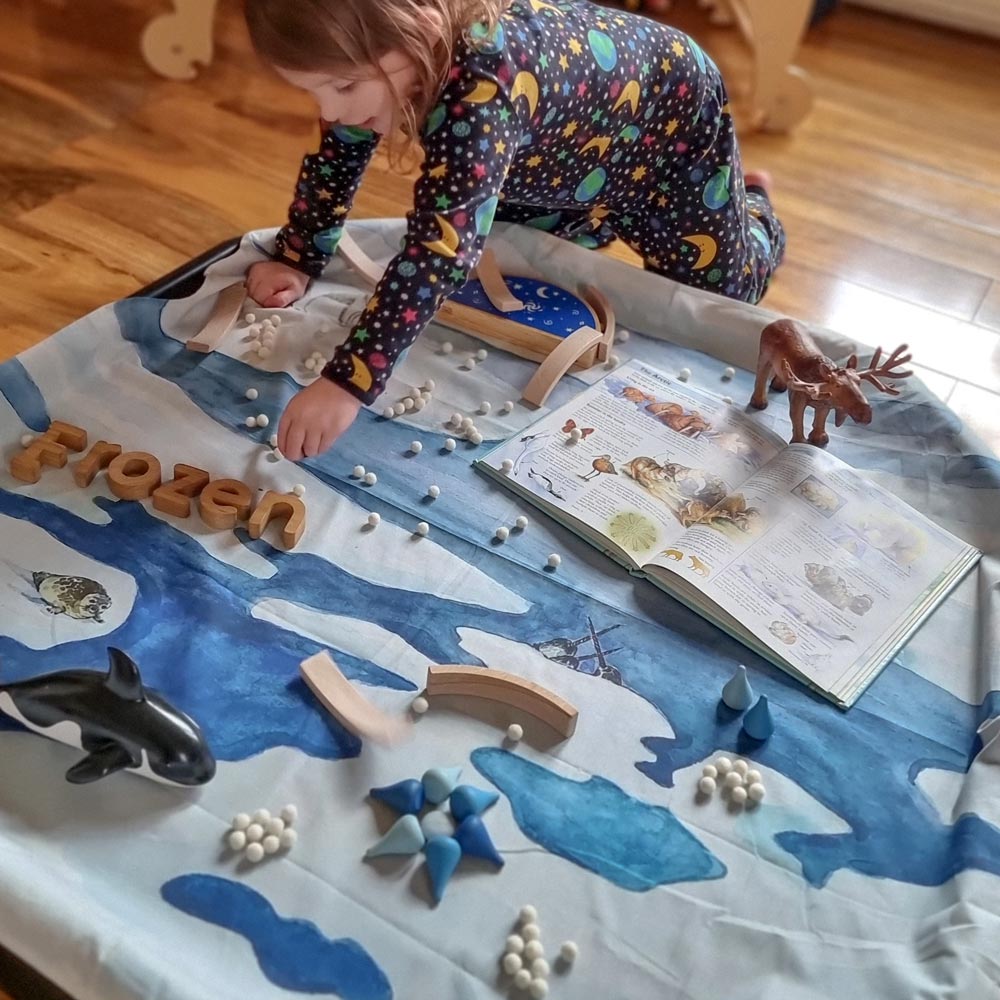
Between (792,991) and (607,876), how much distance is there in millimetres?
136

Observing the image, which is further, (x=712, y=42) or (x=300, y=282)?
(x=712, y=42)

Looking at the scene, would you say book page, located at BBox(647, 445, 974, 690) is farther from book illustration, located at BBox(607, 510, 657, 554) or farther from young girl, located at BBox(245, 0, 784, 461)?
young girl, located at BBox(245, 0, 784, 461)

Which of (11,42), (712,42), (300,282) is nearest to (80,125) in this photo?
(11,42)

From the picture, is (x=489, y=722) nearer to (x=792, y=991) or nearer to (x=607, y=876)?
(x=607, y=876)

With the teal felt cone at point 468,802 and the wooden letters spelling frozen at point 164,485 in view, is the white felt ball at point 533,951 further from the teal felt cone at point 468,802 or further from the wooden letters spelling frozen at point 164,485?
the wooden letters spelling frozen at point 164,485

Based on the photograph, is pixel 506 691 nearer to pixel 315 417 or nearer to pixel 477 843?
pixel 477 843

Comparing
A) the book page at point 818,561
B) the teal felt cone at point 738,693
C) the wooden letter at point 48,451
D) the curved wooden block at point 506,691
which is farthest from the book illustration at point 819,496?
the wooden letter at point 48,451

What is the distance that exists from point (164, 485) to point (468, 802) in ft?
1.35

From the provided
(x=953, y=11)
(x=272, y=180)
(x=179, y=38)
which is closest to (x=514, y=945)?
(x=272, y=180)

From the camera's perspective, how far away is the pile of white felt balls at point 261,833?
69cm

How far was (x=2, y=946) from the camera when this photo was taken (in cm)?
64

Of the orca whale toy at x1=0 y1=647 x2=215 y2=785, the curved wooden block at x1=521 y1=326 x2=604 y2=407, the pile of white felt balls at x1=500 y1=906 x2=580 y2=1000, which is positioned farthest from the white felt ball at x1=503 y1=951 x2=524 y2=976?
the curved wooden block at x1=521 y1=326 x2=604 y2=407

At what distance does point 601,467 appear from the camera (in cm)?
101

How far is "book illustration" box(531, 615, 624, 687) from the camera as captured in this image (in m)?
0.84
